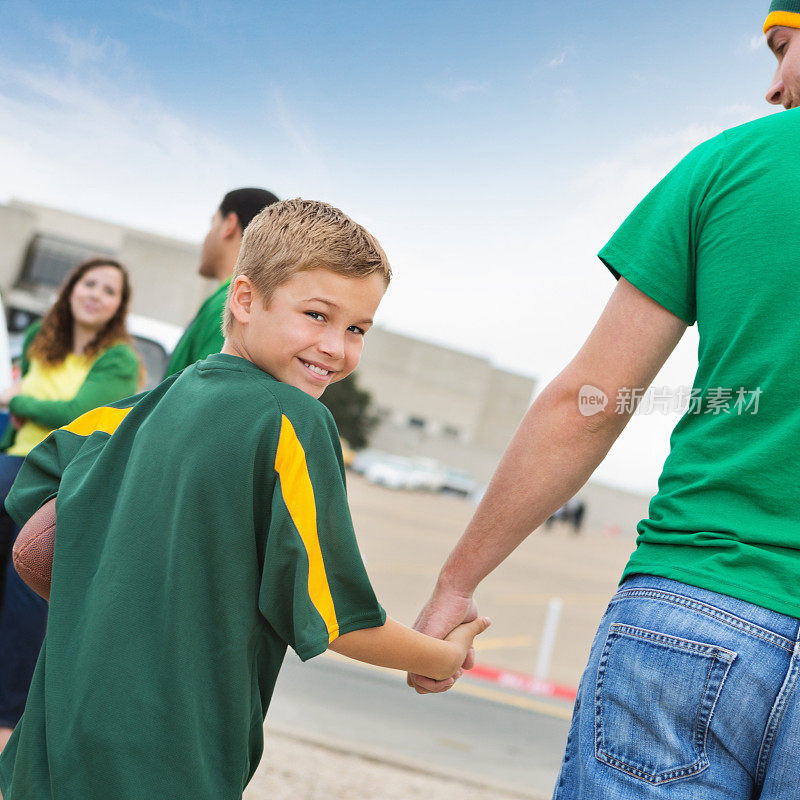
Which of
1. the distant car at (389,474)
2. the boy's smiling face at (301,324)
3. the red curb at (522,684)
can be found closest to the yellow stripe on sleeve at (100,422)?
the boy's smiling face at (301,324)

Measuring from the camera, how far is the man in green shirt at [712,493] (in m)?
1.02

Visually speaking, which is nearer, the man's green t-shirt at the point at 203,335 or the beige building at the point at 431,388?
the man's green t-shirt at the point at 203,335

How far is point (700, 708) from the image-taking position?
1028 mm

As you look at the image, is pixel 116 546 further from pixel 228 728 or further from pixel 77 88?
pixel 77 88

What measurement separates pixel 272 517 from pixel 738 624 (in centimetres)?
62

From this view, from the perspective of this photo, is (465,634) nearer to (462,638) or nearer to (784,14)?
(462,638)

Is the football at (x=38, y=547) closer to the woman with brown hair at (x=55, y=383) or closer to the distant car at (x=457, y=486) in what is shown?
the woman with brown hair at (x=55, y=383)

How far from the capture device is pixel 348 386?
4219cm

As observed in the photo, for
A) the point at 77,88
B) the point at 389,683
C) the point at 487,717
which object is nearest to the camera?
the point at 77,88

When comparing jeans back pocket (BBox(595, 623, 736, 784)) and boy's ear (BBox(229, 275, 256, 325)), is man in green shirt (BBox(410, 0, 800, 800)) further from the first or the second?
boy's ear (BBox(229, 275, 256, 325))

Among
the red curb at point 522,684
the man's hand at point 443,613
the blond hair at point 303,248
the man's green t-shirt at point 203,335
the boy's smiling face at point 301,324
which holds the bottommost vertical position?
the red curb at point 522,684

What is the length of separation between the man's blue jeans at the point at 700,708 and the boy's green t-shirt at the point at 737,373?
0.04 meters

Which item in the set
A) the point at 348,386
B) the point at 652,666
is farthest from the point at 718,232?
the point at 348,386

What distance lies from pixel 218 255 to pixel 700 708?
1.83 metres
